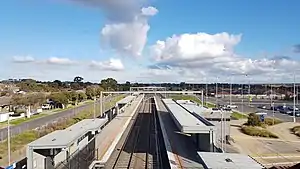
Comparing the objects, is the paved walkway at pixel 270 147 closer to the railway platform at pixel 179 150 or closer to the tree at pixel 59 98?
the railway platform at pixel 179 150

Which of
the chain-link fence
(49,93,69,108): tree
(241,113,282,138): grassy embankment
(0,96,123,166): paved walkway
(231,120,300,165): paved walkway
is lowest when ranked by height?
(231,120,300,165): paved walkway

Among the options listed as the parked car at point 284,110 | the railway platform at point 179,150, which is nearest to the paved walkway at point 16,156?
the railway platform at point 179,150

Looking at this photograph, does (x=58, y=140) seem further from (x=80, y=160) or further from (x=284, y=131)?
(x=284, y=131)

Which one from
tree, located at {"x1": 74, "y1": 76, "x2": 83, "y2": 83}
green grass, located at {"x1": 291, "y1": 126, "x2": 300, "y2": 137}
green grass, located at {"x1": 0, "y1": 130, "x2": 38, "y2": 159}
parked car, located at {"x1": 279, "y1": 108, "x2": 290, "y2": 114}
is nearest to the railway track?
green grass, located at {"x1": 0, "y1": 130, "x2": 38, "y2": 159}

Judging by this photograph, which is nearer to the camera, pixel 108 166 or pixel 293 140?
pixel 108 166

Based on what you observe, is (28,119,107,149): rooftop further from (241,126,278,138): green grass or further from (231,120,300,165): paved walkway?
(241,126,278,138): green grass

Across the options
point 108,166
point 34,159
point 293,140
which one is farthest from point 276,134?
point 34,159

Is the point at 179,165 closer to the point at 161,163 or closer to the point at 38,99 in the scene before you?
the point at 161,163

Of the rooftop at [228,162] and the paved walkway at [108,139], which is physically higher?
the rooftop at [228,162]
